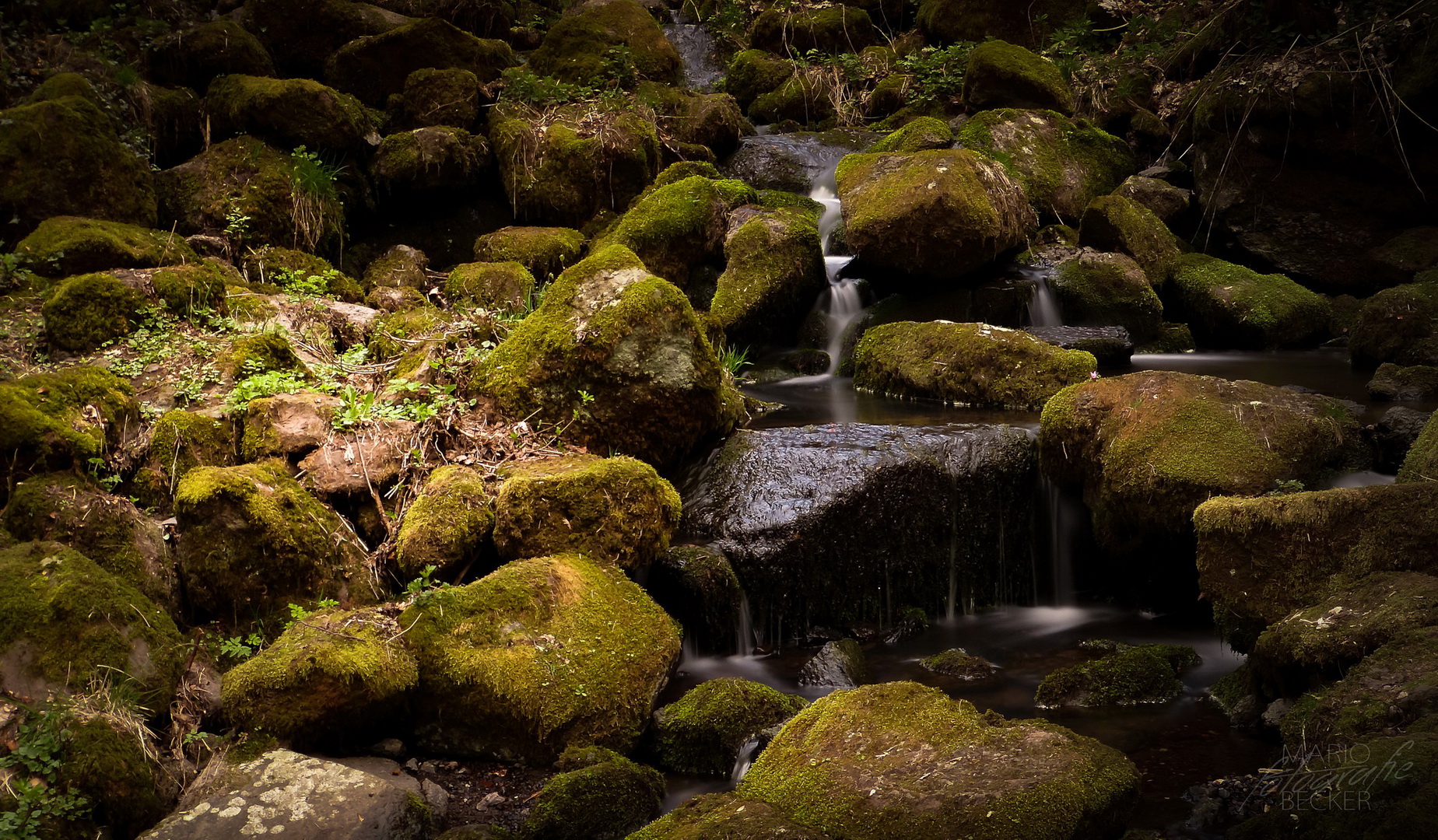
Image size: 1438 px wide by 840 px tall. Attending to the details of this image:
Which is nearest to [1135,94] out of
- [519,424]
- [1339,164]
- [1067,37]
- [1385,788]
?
[1067,37]

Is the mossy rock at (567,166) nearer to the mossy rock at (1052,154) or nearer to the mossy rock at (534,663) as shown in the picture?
the mossy rock at (1052,154)

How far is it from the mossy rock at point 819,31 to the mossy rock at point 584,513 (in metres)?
12.4

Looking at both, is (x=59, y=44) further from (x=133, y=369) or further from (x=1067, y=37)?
(x=1067, y=37)

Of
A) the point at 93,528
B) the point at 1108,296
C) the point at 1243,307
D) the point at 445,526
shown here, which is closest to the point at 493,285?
the point at 445,526

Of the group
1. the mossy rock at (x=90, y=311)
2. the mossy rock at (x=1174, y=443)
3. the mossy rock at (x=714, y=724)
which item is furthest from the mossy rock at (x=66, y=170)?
the mossy rock at (x=1174, y=443)

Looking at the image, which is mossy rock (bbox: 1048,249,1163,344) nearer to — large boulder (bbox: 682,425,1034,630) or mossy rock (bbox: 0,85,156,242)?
large boulder (bbox: 682,425,1034,630)

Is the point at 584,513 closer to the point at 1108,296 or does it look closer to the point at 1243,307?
the point at 1108,296

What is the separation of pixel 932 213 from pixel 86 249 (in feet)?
22.9

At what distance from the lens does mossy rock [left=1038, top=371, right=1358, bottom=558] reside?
5473 millimetres

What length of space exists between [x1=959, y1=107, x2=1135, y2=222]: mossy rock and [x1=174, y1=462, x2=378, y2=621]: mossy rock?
30.0 feet

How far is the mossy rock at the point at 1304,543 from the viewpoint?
4.21 m

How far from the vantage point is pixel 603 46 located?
13.1m

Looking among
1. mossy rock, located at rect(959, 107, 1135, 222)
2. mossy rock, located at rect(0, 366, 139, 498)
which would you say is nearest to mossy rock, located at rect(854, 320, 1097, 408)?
mossy rock, located at rect(959, 107, 1135, 222)

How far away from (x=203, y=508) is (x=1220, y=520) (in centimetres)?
481
